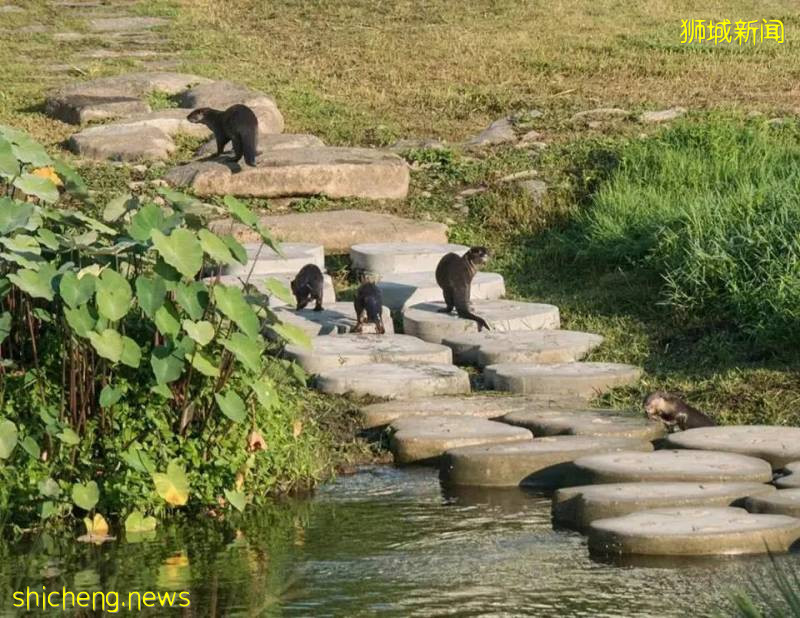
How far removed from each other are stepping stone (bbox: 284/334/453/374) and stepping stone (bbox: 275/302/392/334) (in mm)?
229

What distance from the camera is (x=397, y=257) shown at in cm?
Answer: 1063

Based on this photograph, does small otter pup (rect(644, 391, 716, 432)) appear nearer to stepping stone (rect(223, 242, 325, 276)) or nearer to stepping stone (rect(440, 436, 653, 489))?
stepping stone (rect(440, 436, 653, 489))

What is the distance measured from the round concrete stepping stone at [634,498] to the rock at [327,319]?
3.06 metres

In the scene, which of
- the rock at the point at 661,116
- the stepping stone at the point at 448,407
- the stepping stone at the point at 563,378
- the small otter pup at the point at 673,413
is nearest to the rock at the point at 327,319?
the stepping stone at the point at 563,378

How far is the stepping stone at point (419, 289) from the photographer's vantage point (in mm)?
10172

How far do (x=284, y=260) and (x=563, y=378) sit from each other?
2.40 meters

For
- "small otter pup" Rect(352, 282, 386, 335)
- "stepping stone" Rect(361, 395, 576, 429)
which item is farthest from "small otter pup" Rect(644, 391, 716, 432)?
"small otter pup" Rect(352, 282, 386, 335)

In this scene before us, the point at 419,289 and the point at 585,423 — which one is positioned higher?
the point at 419,289

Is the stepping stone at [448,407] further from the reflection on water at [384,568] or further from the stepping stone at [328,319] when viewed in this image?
the stepping stone at [328,319]

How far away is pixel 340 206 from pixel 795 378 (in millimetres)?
4755

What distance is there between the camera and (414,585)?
19.0ft

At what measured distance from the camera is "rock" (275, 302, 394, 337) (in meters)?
9.51

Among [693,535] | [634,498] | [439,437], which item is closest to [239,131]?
[439,437]

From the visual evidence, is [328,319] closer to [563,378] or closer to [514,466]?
[563,378]
